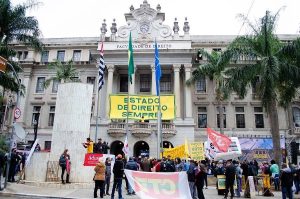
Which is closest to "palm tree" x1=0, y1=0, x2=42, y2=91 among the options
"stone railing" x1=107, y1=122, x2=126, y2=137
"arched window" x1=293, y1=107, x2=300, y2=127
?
"stone railing" x1=107, y1=122, x2=126, y2=137

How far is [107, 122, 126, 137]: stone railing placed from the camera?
31.5m

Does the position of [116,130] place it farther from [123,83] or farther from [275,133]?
→ [275,133]

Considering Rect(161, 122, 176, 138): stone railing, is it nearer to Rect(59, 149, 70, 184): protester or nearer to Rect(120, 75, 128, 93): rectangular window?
Rect(120, 75, 128, 93): rectangular window

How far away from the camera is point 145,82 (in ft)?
124

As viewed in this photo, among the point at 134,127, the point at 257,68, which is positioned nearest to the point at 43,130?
the point at 134,127

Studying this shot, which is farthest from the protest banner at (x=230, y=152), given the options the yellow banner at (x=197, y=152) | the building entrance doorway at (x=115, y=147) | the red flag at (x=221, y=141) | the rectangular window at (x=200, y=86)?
the rectangular window at (x=200, y=86)

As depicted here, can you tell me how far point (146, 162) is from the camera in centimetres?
Result: 1684

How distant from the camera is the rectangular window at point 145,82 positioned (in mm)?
37372

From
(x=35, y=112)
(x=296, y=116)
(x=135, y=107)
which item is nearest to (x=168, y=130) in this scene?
(x=135, y=107)

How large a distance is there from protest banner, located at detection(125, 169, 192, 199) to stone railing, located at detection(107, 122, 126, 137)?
22043 millimetres

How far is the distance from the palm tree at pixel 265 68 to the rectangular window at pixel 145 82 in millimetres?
17417

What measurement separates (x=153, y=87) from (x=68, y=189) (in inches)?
823

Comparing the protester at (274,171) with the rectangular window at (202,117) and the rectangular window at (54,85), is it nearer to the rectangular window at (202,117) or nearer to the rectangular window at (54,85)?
the rectangular window at (202,117)

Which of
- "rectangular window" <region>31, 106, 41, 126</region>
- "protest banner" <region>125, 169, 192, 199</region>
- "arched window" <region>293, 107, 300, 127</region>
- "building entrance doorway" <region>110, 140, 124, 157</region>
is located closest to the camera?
"protest banner" <region>125, 169, 192, 199</region>
